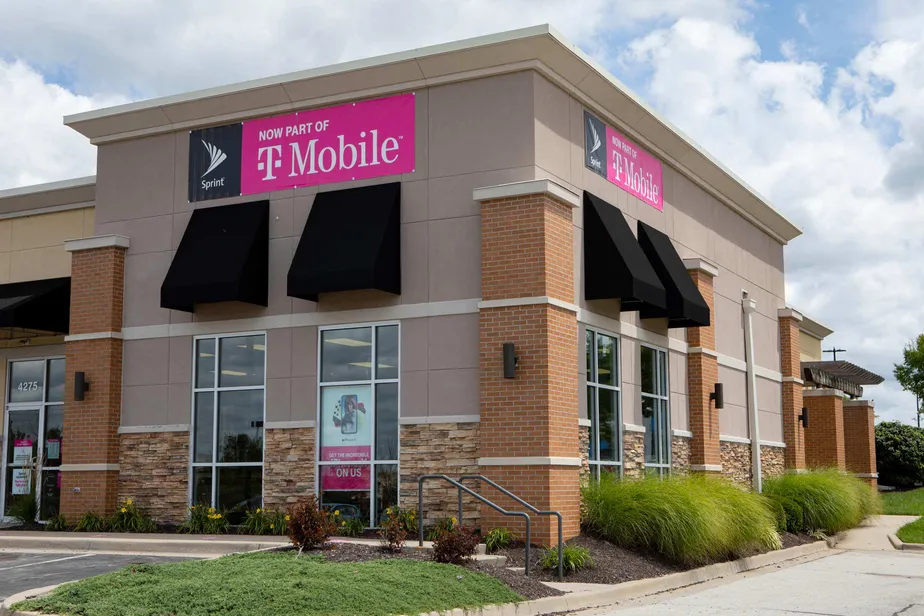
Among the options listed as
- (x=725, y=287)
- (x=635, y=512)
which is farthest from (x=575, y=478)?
(x=725, y=287)

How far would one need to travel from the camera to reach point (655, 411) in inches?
848

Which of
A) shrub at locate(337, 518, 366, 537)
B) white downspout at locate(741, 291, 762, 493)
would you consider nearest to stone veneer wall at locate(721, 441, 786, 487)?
white downspout at locate(741, 291, 762, 493)

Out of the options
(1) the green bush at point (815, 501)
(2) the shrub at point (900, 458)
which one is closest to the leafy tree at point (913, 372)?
(2) the shrub at point (900, 458)

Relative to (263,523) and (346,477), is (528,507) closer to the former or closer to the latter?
(346,477)

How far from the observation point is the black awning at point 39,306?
20.9 m

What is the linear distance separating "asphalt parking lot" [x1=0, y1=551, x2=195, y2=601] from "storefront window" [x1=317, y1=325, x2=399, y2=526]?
3359 millimetres

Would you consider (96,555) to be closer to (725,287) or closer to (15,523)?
(15,523)

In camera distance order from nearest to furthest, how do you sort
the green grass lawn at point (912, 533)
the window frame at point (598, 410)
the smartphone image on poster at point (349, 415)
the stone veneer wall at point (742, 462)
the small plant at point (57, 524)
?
1. the smartphone image on poster at point (349, 415)
2. the window frame at point (598, 410)
3. the small plant at point (57, 524)
4. the green grass lawn at point (912, 533)
5. the stone veneer wall at point (742, 462)

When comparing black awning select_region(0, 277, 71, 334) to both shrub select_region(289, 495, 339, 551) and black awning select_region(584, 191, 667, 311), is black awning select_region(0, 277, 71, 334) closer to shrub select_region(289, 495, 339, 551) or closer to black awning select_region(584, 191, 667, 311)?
shrub select_region(289, 495, 339, 551)

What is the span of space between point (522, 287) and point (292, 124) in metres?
5.56

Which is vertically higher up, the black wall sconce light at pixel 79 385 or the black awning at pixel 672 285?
the black awning at pixel 672 285

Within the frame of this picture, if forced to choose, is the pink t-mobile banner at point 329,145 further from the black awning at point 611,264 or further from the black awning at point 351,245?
the black awning at point 611,264

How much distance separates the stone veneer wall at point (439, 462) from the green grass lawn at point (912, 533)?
10.7 meters

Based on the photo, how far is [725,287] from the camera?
26109 mm
